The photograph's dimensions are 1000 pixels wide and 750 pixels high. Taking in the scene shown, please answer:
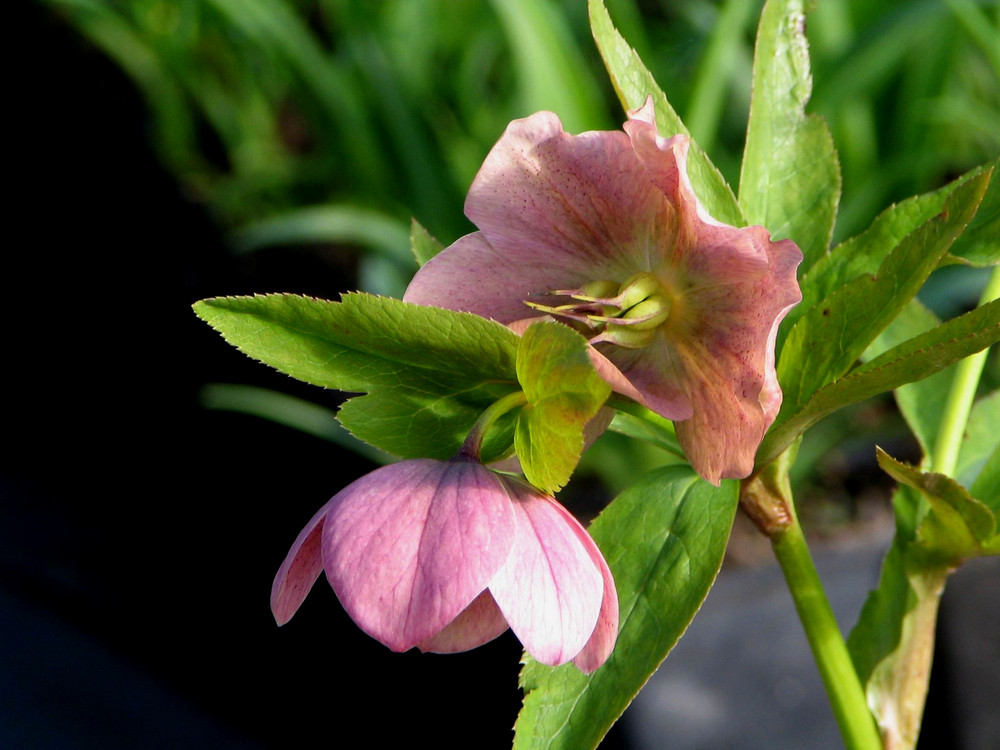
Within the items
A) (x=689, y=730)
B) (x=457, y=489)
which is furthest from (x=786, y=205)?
(x=689, y=730)

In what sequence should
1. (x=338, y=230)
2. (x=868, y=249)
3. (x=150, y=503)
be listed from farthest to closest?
(x=338, y=230), (x=150, y=503), (x=868, y=249)

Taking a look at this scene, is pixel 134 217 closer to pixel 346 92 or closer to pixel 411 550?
pixel 346 92

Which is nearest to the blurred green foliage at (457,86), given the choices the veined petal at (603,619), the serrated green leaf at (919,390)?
the serrated green leaf at (919,390)

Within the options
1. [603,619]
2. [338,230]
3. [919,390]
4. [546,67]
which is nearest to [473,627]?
[603,619]

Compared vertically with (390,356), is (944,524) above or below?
below

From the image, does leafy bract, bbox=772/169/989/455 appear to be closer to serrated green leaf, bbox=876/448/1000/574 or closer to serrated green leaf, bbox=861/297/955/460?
serrated green leaf, bbox=876/448/1000/574

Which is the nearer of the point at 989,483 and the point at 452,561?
the point at 452,561

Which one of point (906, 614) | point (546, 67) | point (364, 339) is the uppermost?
point (364, 339)

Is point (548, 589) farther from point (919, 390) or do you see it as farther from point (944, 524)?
point (919, 390)
